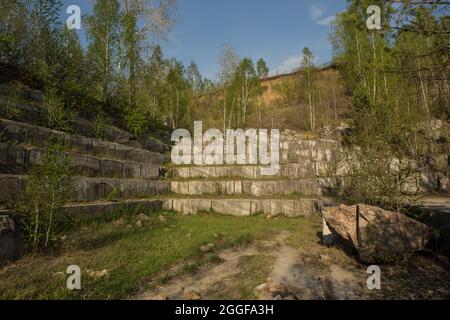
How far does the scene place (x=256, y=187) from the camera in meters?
12.1

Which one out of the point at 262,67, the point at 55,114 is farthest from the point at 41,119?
the point at 262,67

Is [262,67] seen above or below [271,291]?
above

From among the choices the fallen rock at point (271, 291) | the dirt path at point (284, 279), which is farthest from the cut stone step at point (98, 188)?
the fallen rock at point (271, 291)

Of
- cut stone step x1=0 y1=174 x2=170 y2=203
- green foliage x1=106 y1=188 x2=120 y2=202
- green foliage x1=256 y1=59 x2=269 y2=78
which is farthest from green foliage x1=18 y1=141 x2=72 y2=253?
green foliage x1=256 y1=59 x2=269 y2=78

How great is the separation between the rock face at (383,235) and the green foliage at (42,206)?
5.58 metres

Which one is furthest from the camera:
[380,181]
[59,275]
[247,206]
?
[247,206]

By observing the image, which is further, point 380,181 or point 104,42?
point 104,42

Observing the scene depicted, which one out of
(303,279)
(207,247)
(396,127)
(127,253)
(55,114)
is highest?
(55,114)

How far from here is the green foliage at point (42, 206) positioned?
5.34m

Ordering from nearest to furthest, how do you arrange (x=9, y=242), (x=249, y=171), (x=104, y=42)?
(x=9, y=242) < (x=249, y=171) < (x=104, y=42)

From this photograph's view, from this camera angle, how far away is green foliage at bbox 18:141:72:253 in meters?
5.34

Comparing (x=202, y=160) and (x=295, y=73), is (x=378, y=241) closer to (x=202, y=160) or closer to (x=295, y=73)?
(x=202, y=160)

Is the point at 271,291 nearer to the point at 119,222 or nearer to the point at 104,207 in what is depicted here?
the point at 119,222

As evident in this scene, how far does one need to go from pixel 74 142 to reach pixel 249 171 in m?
7.25
